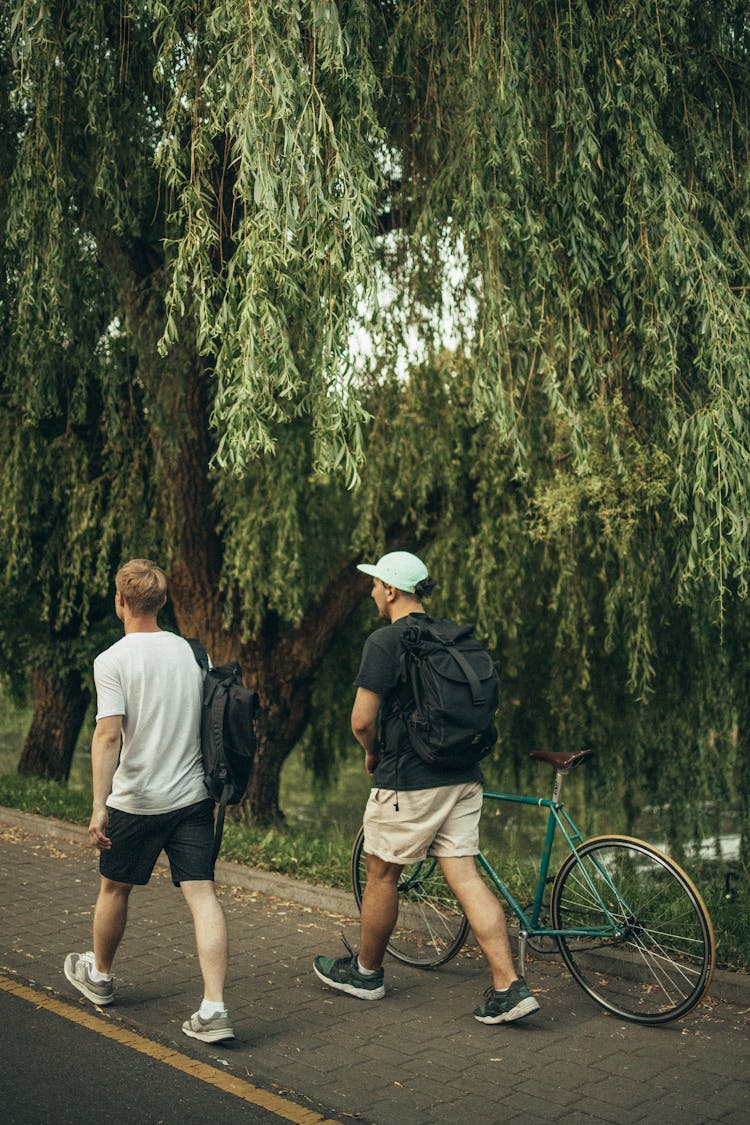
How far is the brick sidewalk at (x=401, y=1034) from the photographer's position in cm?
438

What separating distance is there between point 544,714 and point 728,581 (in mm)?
3925

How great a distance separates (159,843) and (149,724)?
1.63 ft

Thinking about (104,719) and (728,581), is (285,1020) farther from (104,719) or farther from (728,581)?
(728,581)

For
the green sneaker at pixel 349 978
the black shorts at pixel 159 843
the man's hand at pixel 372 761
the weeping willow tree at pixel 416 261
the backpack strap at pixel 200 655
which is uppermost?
the weeping willow tree at pixel 416 261

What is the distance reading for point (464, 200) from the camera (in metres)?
6.86

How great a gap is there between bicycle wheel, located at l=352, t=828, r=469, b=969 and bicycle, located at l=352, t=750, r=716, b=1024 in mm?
16

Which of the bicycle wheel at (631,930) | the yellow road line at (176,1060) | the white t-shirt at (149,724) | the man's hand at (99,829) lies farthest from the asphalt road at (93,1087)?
the bicycle wheel at (631,930)

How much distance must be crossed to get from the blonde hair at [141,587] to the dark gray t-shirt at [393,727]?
2.92ft

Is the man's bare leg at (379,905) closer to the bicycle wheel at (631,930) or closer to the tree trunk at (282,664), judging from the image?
the bicycle wheel at (631,930)

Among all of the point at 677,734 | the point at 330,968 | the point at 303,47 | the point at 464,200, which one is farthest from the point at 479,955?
the point at 677,734

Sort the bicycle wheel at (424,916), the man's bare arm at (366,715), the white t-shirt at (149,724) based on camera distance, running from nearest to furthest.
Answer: the white t-shirt at (149,724), the man's bare arm at (366,715), the bicycle wheel at (424,916)

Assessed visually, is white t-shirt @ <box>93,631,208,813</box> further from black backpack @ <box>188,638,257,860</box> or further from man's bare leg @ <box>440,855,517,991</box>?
man's bare leg @ <box>440,855,517,991</box>

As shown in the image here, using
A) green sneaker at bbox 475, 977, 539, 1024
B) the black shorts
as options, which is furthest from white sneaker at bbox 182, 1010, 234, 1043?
green sneaker at bbox 475, 977, 539, 1024

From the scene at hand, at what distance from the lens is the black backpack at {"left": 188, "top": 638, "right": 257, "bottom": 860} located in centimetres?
494
